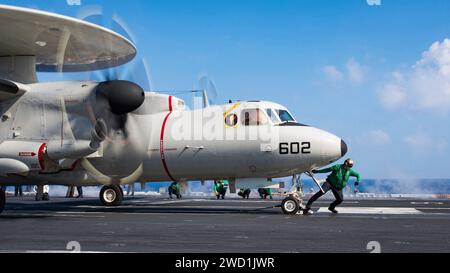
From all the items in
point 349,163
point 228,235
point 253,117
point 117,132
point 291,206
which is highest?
point 253,117

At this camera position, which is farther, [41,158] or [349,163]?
[349,163]

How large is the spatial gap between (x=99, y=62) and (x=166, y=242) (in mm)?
14688

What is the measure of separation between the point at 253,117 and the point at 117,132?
5.30 m

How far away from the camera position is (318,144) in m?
16.1

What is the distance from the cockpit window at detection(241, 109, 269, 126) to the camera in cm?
1697

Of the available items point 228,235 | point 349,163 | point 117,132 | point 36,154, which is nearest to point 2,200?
point 36,154

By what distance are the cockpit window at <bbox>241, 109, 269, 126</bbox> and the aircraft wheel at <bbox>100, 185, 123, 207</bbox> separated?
24.8 feet

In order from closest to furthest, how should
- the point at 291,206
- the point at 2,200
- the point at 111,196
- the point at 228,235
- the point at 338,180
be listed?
the point at 228,235 < the point at 291,206 < the point at 338,180 < the point at 2,200 < the point at 111,196

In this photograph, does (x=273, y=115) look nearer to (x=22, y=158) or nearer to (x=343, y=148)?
(x=343, y=148)

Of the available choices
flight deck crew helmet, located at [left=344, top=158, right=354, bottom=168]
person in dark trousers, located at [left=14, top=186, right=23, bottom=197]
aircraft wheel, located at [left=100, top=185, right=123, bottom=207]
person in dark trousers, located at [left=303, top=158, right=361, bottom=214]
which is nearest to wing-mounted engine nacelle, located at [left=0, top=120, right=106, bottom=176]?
aircraft wheel, located at [left=100, top=185, right=123, bottom=207]

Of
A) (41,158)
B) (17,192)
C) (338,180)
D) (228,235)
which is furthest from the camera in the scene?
(17,192)

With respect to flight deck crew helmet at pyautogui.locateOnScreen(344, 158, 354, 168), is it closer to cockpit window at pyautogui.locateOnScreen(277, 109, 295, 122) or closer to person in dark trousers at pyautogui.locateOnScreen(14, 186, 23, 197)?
cockpit window at pyautogui.locateOnScreen(277, 109, 295, 122)

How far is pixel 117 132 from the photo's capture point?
1828 cm
